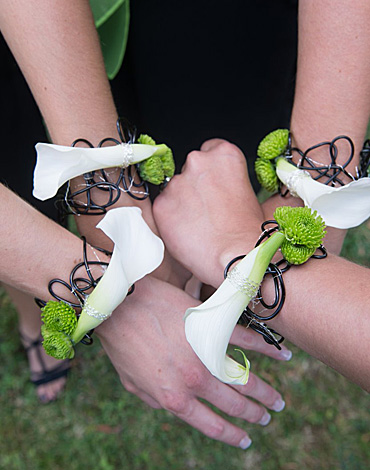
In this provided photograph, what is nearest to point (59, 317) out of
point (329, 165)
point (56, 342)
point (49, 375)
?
point (56, 342)

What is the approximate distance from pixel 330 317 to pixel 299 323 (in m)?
0.05

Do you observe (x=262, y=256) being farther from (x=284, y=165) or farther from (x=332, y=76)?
(x=332, y=76)

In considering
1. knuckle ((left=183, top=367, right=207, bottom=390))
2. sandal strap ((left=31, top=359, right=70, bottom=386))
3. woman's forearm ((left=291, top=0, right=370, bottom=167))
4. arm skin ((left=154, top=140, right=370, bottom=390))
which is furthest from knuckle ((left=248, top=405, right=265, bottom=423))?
sandal strap ((left=31, top=359, right=70, bottom=386))

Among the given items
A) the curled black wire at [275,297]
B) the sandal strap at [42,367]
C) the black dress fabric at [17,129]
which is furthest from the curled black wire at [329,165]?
the sandal strap at [42,367]

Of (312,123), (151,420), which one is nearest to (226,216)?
(312,123)

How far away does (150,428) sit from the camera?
1.34 meters

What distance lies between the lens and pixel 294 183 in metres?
0.74

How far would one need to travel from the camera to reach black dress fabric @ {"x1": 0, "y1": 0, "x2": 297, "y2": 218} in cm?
90

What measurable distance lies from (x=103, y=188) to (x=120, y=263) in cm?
17

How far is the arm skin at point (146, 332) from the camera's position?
683 millimetres

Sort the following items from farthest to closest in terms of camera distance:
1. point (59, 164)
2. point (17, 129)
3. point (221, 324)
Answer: point (17, 129) → point (59, 164) → point (221, 324)

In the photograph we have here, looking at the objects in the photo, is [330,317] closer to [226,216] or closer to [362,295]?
[362,295]

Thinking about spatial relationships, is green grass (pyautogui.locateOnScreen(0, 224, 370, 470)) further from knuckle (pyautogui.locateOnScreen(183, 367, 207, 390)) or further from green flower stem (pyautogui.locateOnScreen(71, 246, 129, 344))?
green flower stem (pyautogui.locateOnScreen(71, 246, 129, 344))

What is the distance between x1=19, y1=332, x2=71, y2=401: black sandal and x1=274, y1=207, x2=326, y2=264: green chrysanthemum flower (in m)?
1.02
